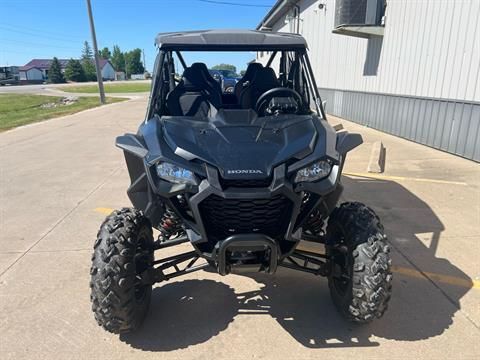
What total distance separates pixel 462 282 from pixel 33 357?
130 inches

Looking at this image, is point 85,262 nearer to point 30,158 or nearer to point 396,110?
point 30,158

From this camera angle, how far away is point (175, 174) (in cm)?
242

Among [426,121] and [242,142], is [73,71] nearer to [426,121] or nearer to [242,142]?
[426,121]

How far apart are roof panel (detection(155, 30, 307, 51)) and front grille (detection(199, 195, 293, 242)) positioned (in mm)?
1597

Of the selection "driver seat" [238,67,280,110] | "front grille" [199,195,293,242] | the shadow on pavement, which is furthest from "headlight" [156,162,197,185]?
"driver seat" [238,67,280,110]

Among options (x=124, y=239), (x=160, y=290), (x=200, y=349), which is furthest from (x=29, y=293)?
(x=200, y=349)

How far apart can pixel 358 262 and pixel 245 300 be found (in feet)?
3.32

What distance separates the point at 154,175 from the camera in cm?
245

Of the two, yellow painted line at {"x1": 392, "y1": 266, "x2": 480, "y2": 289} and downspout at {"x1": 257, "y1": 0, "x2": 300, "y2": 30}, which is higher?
downspout at {"x1": 257, "y1": 0, "x2": 300, "y2": 30}

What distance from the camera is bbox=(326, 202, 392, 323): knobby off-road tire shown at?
253 cm

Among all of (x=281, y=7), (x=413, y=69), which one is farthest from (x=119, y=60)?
(x=413, y=69)

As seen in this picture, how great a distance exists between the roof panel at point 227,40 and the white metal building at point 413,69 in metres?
3.19

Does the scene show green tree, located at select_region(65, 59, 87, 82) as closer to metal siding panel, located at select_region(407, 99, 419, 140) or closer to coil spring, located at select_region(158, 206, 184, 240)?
metal siding panel, located at select_region(407, 99, 419, 140)

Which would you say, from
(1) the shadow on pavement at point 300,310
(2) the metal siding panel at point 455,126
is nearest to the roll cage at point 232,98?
(1) the shadow on pavement at point 300,310
